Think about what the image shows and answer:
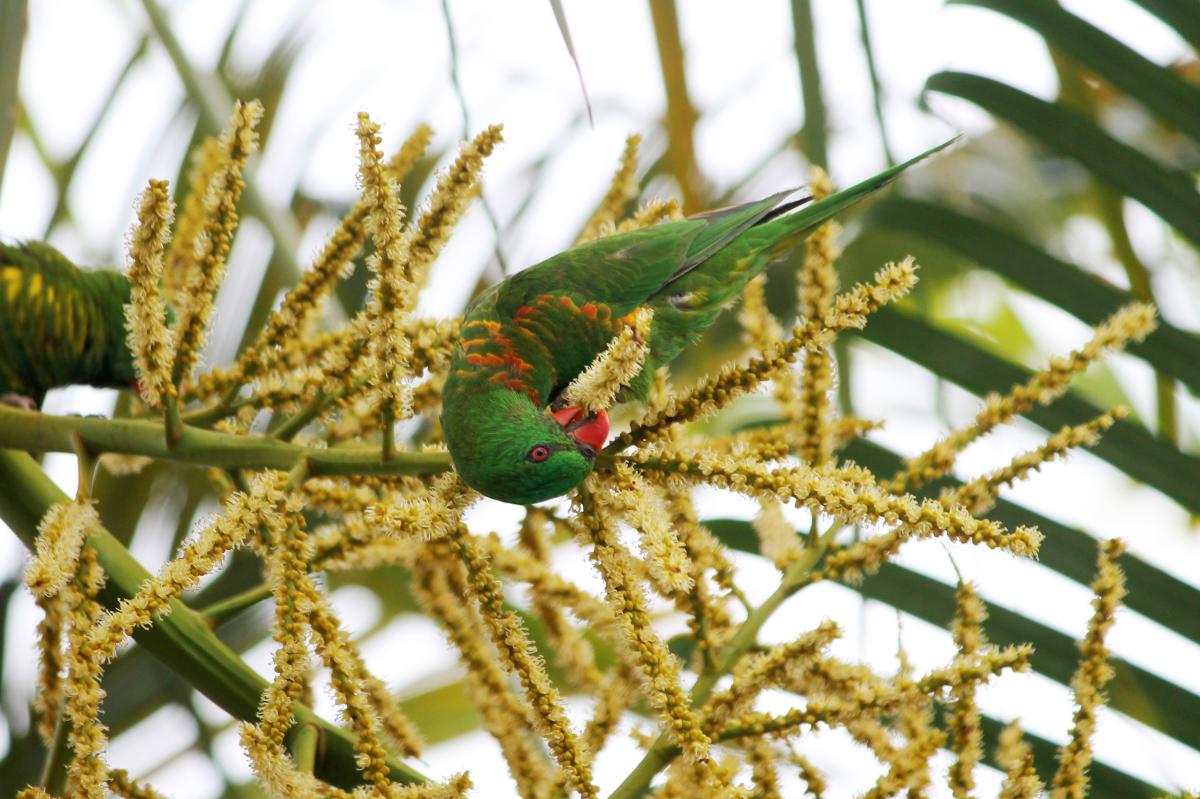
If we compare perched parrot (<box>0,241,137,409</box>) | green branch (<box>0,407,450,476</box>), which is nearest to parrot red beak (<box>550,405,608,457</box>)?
green branch (<box>0,407,450,476</box>)

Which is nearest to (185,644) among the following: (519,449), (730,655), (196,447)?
(196,447)

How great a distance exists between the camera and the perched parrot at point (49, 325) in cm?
232

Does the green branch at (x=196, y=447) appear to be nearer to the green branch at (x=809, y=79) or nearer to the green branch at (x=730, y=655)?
the green branch at (x=730, y=655)

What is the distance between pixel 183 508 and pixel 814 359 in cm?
131

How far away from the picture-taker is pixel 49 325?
7.65ft

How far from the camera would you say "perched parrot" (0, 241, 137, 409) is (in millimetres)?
2320

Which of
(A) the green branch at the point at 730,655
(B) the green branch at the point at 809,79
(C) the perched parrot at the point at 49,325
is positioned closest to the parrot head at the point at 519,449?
(A) the green branch at the point at 730,655

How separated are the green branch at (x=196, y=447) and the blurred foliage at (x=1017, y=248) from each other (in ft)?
1.13

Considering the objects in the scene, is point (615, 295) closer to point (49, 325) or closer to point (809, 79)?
point (809, 79)

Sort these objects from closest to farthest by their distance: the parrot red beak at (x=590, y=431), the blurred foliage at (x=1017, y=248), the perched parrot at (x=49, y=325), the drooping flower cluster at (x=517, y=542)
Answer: the drooping flower cluster at (x=517, y=542), the parrot red beak at (x=590, y=431), the blurred foliage at (x=1017, y=248), the perched parrot at (x=49, y=325)

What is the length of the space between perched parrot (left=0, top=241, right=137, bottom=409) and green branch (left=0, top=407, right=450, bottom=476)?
0.79 meters

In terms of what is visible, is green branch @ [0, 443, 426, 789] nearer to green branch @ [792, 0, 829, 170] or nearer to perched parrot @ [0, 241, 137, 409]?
perched parrot @ [0, 241, 137, 409]

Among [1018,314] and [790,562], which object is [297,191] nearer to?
[790,562]

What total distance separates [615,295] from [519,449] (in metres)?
0.65
